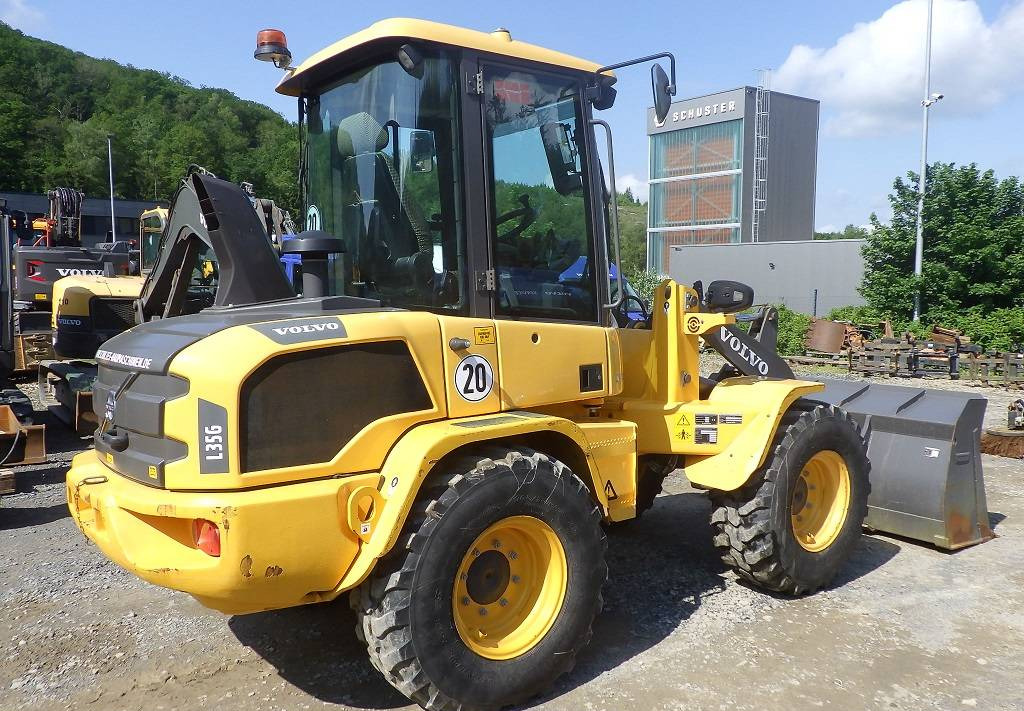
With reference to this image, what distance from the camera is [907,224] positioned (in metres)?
21.8

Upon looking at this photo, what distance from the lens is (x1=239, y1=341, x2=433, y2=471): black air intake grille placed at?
2928mm

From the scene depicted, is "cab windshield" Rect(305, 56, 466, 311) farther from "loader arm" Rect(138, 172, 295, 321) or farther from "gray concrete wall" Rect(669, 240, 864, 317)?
"gray concrete wall" Rect(669, 240, 864, 317)

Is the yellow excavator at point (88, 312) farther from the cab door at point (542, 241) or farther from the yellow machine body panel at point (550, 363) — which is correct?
the yellow machine body panel at point (550, 363)

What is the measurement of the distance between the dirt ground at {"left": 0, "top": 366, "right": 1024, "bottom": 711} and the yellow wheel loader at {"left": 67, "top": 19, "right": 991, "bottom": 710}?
1.23 ft

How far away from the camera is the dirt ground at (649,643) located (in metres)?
3.52

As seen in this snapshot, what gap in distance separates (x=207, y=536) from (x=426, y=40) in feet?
7.28

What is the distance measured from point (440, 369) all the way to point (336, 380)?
476mm

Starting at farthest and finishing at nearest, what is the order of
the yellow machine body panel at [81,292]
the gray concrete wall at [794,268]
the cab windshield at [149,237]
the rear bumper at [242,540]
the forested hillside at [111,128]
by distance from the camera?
the forested hillside at [111,128], the gray concrete wall at [794,268], the cab windshield at [149,237], the yellow machine body panel at [81,292], the rear bumper at [242,540]

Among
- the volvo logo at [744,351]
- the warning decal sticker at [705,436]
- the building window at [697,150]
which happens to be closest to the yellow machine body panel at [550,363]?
the warning decal sticker at [705,436]

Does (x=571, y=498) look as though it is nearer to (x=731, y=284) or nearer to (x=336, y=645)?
(x=336, y=645)

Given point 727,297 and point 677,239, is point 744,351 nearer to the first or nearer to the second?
point 727,297

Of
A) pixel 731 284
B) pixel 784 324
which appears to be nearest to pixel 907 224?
pixel 784 324

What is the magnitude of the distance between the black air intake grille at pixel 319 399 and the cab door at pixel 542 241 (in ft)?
1.85

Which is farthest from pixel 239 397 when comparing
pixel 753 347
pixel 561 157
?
pixel 753 347
